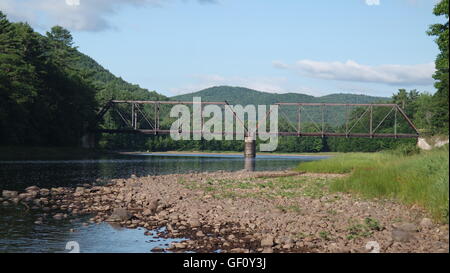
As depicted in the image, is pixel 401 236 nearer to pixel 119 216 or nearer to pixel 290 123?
pixel 119 216

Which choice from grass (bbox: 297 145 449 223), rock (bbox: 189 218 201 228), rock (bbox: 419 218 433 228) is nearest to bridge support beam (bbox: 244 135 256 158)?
grass (bbox: 297 145 449 223)

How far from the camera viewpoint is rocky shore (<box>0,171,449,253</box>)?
18.5 m

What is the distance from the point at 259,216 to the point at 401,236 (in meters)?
7.65

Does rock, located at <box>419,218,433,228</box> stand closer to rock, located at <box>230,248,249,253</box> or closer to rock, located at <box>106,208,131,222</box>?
rock, located at <box>230,248,249,253</box>

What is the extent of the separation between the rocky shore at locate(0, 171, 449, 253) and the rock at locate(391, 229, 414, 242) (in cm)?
3

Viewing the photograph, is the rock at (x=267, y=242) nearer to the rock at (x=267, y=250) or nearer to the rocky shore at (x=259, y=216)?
the rocky shore at (x=259, y=216)

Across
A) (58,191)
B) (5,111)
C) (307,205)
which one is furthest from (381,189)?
(5,111)

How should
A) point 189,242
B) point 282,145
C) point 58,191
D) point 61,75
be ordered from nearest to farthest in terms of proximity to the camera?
point 189,242 < point 58,191 < point 61,75 < point 282,145

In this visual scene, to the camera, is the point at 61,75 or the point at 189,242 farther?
the point at 61,75

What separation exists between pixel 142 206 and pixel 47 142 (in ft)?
254

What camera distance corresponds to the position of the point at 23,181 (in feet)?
149

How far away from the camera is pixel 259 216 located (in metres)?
24.2

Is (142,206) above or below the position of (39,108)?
below
